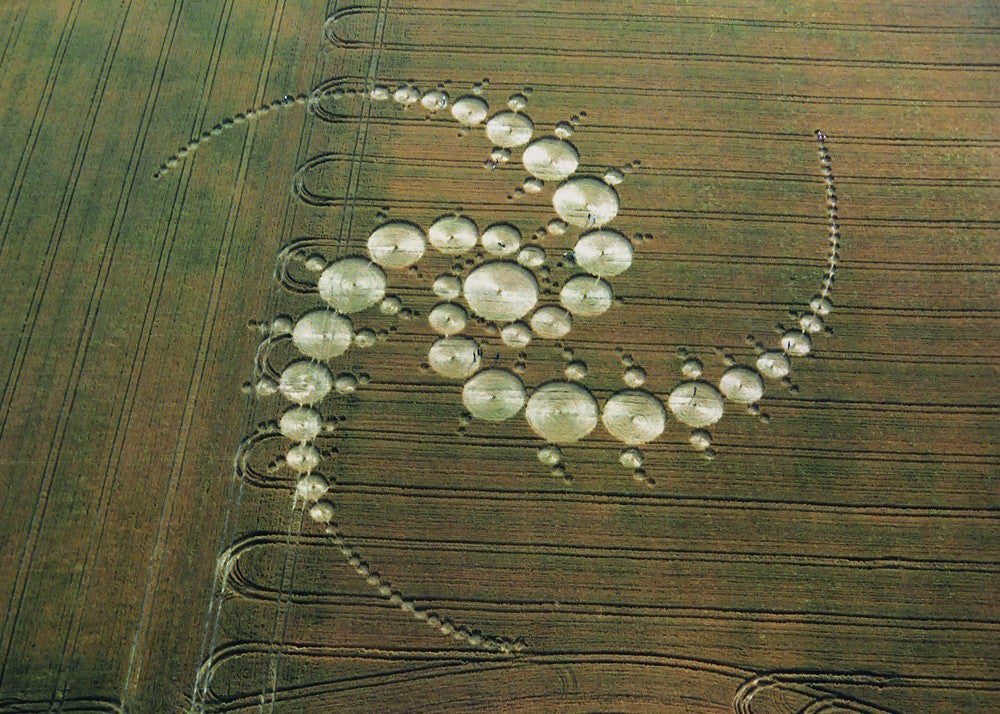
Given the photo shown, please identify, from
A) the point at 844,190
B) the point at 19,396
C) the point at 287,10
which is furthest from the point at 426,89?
the point at 19,396

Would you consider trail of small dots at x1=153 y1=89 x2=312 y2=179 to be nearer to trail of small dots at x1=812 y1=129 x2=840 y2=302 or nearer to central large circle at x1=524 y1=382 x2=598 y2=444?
central large circle at x1=524 y1=382 x2=598 y2=444

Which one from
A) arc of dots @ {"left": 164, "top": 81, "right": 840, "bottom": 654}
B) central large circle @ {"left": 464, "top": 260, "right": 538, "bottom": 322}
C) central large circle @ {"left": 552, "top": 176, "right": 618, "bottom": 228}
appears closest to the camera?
arc of dots @ {"left": 164, "top": 81, "right": 840, "bottom": 654}

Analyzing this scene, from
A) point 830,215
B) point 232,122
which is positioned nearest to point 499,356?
point 830,215

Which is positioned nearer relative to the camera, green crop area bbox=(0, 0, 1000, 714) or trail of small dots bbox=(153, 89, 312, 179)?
green crop area bbox=(0, 0, 1000, 714)

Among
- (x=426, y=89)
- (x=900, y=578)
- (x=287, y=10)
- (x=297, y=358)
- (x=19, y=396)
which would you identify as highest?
(x=287, y=10)

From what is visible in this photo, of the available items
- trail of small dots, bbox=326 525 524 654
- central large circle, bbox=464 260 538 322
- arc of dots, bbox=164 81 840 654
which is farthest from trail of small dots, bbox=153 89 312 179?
trail of small dots, bbox=326 525 524 654

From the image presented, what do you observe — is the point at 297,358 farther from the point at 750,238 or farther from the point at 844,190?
the point at 844,190
